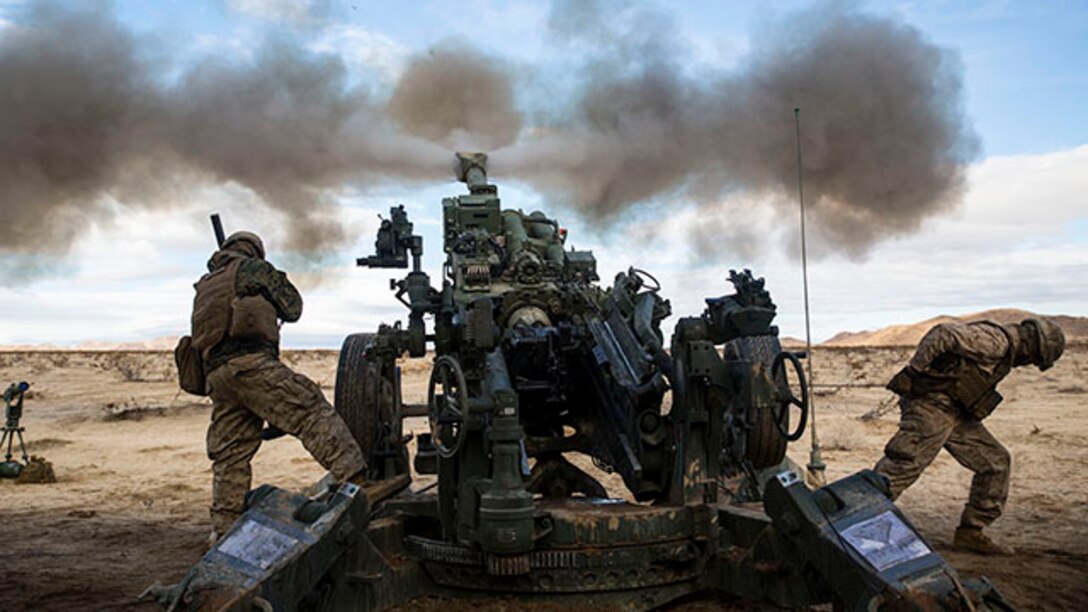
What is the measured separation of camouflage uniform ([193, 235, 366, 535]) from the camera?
18.7ft

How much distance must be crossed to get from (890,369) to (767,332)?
2610 centimetres

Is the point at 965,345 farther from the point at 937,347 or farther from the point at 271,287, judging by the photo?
the point at 271,287

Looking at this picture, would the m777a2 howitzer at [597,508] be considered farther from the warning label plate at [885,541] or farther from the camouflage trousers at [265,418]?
the camouflage trousers at [265,418]

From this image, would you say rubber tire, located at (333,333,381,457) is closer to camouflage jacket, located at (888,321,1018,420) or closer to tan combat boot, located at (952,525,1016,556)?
camouflage jacket, located at (888,321,1018,420)

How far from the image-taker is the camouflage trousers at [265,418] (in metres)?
5.66

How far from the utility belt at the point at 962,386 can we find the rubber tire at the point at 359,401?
374cm

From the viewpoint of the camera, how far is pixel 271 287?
5934mm

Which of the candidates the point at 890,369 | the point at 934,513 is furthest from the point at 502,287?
the point at 890,369

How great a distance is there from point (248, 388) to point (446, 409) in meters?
1.98

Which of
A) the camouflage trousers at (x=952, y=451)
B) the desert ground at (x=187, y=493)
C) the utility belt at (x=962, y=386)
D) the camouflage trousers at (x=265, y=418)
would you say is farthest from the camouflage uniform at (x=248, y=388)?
the utility belt at (x=962, y=386)

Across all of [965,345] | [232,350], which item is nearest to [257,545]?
[232,350]

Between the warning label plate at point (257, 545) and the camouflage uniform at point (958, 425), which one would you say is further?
the camouflage uniform at point (958, 425)

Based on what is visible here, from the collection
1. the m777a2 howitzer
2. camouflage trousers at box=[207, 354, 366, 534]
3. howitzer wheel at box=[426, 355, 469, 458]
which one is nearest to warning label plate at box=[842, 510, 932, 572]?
the m777a2 howitzer

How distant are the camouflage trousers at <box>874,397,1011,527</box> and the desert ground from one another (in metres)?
0.36
